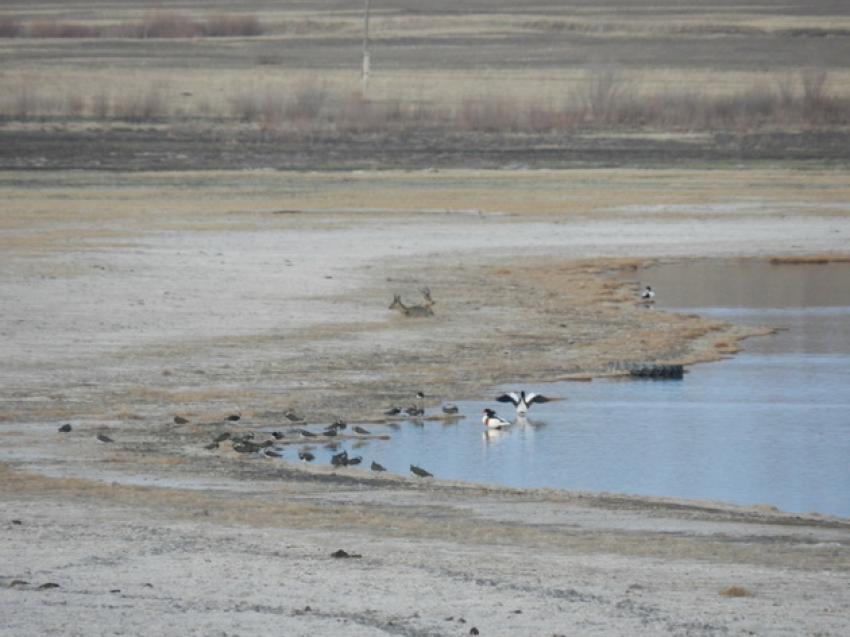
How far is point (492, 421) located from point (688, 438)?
156 cm

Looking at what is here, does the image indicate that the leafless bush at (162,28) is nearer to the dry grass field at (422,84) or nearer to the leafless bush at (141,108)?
the dry grass field at (422,84)

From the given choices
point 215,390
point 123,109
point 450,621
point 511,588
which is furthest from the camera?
point 123,109

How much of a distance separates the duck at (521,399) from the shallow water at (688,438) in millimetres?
88

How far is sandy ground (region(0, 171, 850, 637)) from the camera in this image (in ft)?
24.2

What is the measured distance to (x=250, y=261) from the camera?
2412 cm

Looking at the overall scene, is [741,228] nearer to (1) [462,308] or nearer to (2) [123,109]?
(1) [462,308]

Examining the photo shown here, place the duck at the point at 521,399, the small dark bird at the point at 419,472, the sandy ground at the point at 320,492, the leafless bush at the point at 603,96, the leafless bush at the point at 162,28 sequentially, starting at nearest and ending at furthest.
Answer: the sandy ground at the point at 320,492
the small dark bird at the point at 419,472
the duck at the point at 521,399
the leafless bush at the point at 603,96
the leafless bush at the point at 162,28

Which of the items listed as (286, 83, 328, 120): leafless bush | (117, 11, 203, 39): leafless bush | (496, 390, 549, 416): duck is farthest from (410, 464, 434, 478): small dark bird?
(117, 11, 203, 39): leafless bush

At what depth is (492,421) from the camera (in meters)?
13.4

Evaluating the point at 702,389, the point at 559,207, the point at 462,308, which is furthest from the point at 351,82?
the point at 702,389

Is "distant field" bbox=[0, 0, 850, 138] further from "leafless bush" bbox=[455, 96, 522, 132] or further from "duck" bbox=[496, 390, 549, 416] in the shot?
"duck" bbox=[496, 390, 549, 416]

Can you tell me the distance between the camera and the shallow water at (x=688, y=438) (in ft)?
38.6

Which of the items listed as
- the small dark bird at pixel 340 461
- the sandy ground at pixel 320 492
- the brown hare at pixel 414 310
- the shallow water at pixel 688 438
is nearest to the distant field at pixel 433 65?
the sandy ground at pixel 320 492

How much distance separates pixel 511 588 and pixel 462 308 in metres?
12.5
